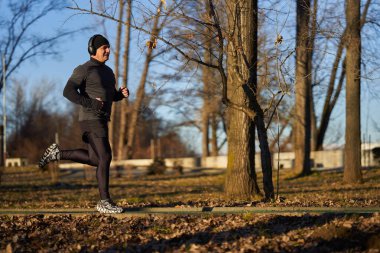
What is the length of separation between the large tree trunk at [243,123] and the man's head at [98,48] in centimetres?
366

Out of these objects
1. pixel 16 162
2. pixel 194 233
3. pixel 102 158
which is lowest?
pixel 194 233

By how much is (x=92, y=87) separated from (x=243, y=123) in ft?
Answer: 15.1

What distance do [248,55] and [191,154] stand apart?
55.8 meters

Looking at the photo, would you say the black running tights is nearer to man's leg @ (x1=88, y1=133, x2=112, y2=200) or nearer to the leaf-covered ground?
man's leg @ (x1=88, y1=133, x2=112, y2=200)

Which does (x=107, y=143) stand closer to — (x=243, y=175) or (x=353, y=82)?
(x=243, y=175)

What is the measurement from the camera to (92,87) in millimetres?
6918

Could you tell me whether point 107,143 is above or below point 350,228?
above

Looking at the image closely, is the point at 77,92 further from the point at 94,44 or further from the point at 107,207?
the point at 107,207

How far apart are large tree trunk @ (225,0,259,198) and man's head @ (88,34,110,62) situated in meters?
3.66

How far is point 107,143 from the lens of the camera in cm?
688

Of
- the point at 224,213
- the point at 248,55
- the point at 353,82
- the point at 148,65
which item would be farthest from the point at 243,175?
the point at 148,65

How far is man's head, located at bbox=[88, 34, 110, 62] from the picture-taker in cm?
698

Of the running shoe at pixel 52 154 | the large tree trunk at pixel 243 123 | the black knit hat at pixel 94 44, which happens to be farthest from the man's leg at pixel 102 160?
the large tree trunk at pixel 243 123

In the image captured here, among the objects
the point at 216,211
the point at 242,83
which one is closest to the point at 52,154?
the point at 216,211
